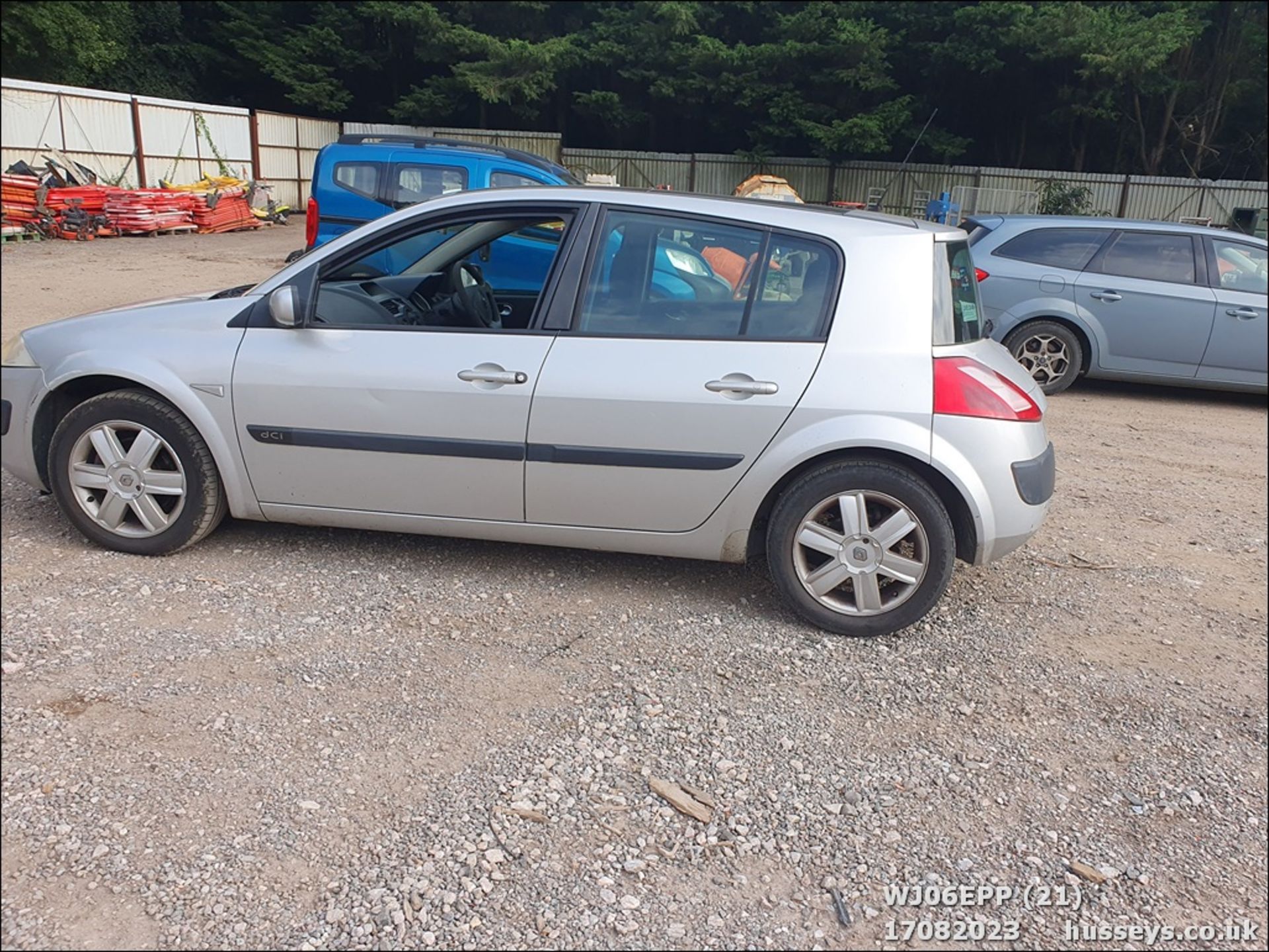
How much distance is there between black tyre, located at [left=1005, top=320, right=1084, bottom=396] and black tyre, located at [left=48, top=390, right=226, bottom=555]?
686cm

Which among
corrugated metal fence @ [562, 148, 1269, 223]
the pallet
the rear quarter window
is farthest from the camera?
corrugated metal fence @ [562, 148, 1269, 223]

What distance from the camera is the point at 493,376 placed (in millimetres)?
3775

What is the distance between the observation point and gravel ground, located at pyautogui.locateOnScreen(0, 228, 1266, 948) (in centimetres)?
227

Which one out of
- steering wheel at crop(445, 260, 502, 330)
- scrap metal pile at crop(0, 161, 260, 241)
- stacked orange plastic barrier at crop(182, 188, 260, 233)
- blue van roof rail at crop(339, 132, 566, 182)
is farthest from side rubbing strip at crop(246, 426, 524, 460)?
stacked orange plastic barrier at crop(182, 188, 260, 233)

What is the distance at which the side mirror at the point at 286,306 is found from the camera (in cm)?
379

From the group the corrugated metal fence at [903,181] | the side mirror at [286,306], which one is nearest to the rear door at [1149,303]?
the side mirror at [286,306]

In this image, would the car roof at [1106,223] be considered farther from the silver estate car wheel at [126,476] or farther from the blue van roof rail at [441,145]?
the silver estate car wheel at [126,476]

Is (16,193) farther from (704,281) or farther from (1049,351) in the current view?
(1049,351)

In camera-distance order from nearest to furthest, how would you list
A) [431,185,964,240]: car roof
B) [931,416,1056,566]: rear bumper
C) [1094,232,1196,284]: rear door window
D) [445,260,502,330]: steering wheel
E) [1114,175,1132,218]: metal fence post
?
[931,416,1056,566]: rear bumper
[431,185,964,240]: car roof
[445,260,502,330]: steering wheel
[1094,232,1196,284]: rear door window
[1114,175,1132,218]: metal fence post

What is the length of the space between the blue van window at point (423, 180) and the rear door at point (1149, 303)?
6514mm

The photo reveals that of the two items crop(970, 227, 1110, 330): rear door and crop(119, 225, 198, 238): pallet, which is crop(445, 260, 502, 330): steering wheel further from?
crop(119, 225, 198, 238): pallet

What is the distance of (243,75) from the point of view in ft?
18.6

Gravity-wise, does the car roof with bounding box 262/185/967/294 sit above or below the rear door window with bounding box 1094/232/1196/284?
above

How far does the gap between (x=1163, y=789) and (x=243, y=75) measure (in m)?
5.66
